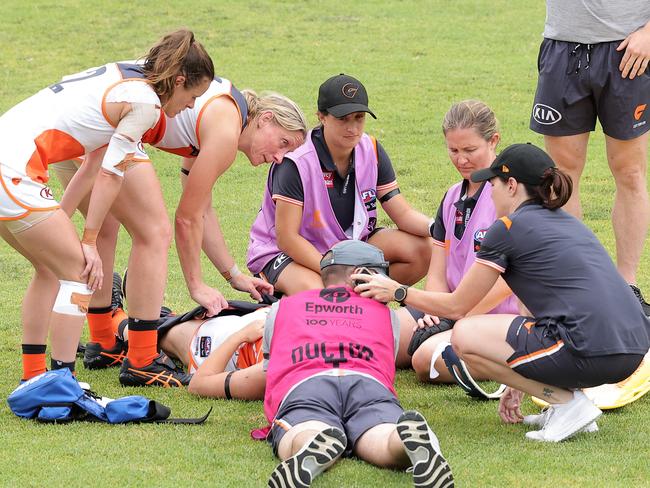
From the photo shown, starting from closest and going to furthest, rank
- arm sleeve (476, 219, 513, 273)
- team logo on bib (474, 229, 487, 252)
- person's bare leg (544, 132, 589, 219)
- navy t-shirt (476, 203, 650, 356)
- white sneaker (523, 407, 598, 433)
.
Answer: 1. navy t-shirt (476, 203, 650, 356)
2. arm sleeve (476, 219, 513, 273)
3. white sneaker (523, 407, 598, 433)
4. team logo on bib (474, 229, 487, 252)
5. person's bare leg (544, 132, 589, 219)

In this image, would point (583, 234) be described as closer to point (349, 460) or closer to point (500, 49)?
point (349, 460)

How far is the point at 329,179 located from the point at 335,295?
1.80m

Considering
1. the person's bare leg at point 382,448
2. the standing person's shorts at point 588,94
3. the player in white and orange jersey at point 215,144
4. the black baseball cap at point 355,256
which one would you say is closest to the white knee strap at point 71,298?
the player in white and orange jersey at point 215,144

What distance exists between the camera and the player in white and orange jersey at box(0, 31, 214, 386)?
504cm

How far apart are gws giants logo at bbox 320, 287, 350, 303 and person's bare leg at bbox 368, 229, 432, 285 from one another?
190cm

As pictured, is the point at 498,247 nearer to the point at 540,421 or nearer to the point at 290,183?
the point at 540,421

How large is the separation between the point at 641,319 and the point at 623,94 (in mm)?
2225

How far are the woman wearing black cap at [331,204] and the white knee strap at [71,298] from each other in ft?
5.26

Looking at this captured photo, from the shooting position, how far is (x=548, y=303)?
4715 mm

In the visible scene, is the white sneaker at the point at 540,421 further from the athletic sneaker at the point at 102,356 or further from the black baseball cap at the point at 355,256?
the athletic sneaker at the point at 102,356

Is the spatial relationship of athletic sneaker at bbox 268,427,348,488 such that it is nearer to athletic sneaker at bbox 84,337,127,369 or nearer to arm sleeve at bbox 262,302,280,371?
arm sleeve at bbox 262,302,280,371

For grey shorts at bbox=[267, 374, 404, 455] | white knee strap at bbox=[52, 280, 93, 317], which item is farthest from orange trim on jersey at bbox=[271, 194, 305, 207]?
grey shorts at bbox=[267, 374, 404, 455]

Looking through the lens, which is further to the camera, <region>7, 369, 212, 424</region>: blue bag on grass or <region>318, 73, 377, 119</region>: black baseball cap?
<region>318, 73, 377, 119</region>: black baseball cap

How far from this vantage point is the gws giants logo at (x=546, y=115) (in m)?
6.68
